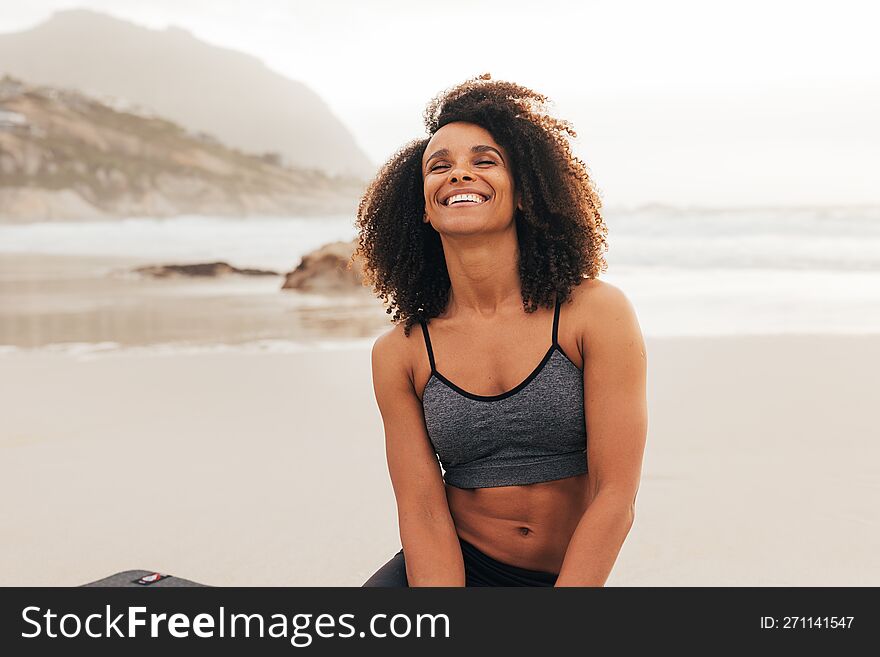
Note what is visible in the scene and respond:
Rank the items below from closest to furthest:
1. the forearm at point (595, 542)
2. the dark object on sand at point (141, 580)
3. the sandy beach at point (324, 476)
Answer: the forearm at point (595, 542) → the dark object on sand at point (141, 580) → the sandy beach at point (324, 476)

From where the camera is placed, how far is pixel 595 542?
1.74 m

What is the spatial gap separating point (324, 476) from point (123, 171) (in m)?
34.9

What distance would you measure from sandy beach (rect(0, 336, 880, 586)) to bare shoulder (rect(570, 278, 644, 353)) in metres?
1.21

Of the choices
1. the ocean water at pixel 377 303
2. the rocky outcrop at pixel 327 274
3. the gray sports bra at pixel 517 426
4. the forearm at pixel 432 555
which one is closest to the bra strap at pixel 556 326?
the gray sports bra at pixel 517 426

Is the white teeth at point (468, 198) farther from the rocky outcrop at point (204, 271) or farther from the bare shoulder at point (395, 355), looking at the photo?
the rocky outcrop at point (204, 271)

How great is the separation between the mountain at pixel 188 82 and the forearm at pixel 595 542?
41255 mm

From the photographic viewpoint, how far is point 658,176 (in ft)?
94.2

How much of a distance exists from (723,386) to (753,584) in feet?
8.37

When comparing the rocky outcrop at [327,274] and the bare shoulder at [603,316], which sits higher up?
the bare shoulder at [603,316]

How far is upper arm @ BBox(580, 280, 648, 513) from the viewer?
174 cm

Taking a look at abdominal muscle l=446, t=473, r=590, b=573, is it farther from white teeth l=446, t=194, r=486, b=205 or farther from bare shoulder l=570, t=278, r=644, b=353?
white teeth l=446, t=194, r=486, b=205

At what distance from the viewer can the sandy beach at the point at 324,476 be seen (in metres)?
2.94

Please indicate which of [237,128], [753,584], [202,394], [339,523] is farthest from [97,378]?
[237,128]

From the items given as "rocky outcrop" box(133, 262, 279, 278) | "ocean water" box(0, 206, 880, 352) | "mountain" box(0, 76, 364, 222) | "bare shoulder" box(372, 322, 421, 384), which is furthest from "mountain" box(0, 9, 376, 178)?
"bare shoulder" box(372, 322, 421, 384)
